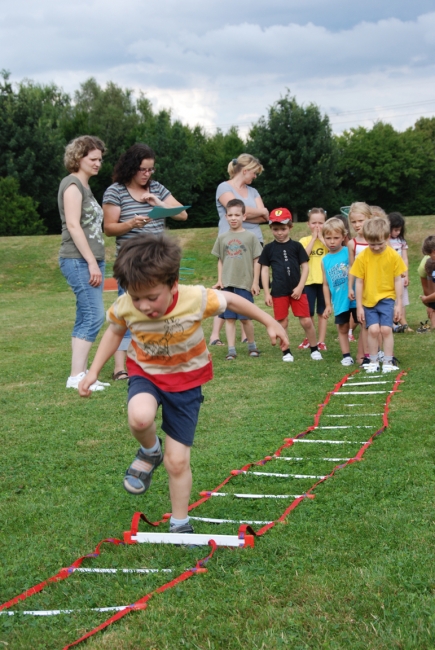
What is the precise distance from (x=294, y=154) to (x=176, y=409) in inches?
1912

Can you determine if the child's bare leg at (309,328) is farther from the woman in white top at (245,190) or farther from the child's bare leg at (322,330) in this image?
the woman in white top at (245,190)

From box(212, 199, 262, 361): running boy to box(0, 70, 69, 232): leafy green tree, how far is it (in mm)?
37333

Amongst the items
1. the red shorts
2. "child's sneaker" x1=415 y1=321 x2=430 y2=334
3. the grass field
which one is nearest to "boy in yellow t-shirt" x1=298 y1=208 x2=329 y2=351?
the red shorts

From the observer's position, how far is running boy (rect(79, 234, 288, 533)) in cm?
356

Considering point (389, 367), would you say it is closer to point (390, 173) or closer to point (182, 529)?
point (182, 529)

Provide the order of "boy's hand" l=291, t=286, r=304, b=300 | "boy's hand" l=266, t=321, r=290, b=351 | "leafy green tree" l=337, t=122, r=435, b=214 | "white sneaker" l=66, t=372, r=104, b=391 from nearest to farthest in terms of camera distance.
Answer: "boy's hand" l=266, t=321, r=290, b=351 < "white sneaker" l=66, t=372, r=104, b=391 < "boy's hand" l=291, t=286, r=304, b=300 < "leafy green tree" l=337, t=122, r=435, b=214

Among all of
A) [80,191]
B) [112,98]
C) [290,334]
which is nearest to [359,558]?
[80,191]

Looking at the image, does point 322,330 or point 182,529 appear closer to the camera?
point 182,529

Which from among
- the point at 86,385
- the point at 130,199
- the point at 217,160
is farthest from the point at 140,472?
the point at 217,160

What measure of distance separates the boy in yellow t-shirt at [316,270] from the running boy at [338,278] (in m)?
0.70

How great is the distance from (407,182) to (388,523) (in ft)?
189

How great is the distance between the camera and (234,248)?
9.42m

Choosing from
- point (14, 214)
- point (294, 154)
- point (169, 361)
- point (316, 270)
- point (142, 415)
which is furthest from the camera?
point (294, 154)

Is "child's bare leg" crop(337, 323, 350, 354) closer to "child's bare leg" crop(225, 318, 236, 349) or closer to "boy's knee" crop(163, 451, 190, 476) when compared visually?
"child's bare leg" crop(225, 318, 236, 349)
